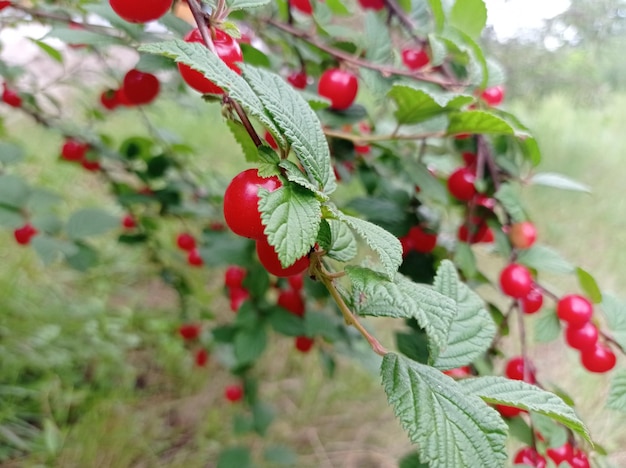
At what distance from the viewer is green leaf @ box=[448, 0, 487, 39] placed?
0.69 meters

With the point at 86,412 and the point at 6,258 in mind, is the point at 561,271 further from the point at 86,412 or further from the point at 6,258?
the point at 6,258

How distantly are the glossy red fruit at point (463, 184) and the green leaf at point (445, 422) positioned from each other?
1.43ft

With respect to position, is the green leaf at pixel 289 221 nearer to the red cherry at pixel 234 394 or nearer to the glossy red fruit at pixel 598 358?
the glossy red fruit at pixel 598 358

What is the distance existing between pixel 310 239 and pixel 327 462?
1.21 meters

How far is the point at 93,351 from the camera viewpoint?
152cm

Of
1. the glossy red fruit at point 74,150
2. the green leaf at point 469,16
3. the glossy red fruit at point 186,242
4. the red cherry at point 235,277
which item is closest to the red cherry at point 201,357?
the glossy red fruit at point 186,242

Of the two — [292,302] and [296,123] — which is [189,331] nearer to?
[292,302]

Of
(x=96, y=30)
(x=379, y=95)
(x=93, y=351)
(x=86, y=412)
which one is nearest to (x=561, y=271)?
(x=379, y=95)

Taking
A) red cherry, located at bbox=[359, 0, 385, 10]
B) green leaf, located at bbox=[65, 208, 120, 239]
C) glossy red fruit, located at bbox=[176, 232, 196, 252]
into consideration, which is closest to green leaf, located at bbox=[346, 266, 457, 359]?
red cherry, located at bbox=[359, 0, 385, 10]

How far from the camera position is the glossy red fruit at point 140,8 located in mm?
442

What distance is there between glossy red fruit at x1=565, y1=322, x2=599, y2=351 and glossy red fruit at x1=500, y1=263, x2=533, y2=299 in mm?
84

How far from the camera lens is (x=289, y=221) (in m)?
0.34

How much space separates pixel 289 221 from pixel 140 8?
248mm

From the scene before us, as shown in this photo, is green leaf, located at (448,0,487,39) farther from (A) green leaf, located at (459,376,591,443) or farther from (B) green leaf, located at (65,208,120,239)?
(B) green leaf, located at (65,208,120,239)
